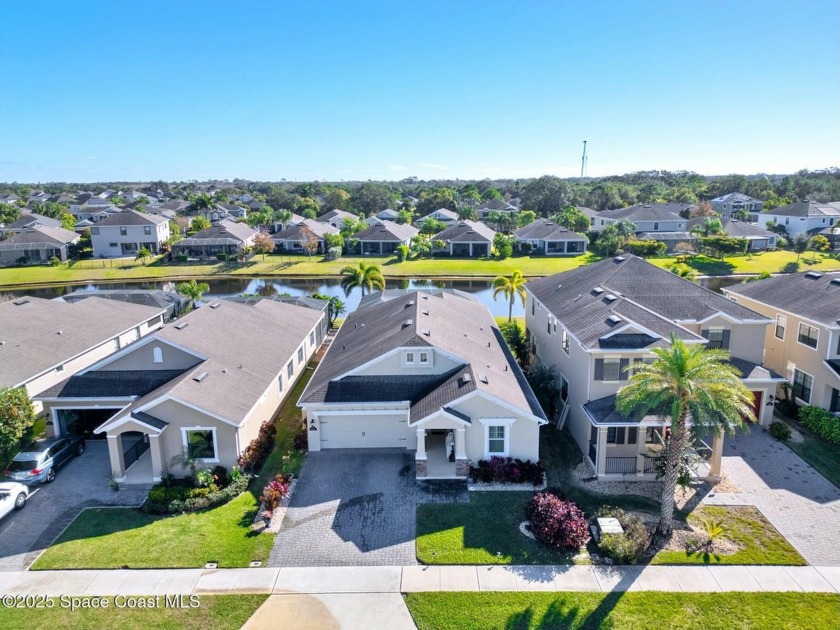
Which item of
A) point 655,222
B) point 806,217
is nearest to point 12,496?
point 655,222

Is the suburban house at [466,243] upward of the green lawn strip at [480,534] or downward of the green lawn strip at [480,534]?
upward

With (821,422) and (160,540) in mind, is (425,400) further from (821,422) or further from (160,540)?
(821,422)

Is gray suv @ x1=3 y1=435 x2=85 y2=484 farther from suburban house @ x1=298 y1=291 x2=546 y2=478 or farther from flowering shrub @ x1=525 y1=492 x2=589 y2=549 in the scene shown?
flowering shrub @ x1=525 y1=492 x2=589 y2=549

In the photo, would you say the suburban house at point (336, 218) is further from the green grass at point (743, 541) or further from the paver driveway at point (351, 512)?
the green grass at point (743, 541)

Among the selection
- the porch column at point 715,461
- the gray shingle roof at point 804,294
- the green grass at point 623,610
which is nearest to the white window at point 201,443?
the green grass at point 623,610

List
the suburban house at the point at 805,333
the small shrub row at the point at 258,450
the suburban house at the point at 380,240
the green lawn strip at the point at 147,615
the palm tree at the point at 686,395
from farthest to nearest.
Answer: the suburban house at the point at 380,240 < the suburban house at the point at 805,333 < the small shrub row at the point at 258,450 < the palm tree at the point at 686,395 < the green lawn strip at the point at 147,615

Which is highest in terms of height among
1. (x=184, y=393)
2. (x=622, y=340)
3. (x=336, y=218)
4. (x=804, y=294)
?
(x=336, y=218)

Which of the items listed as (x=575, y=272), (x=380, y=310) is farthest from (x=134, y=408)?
(x=575, y=272)
